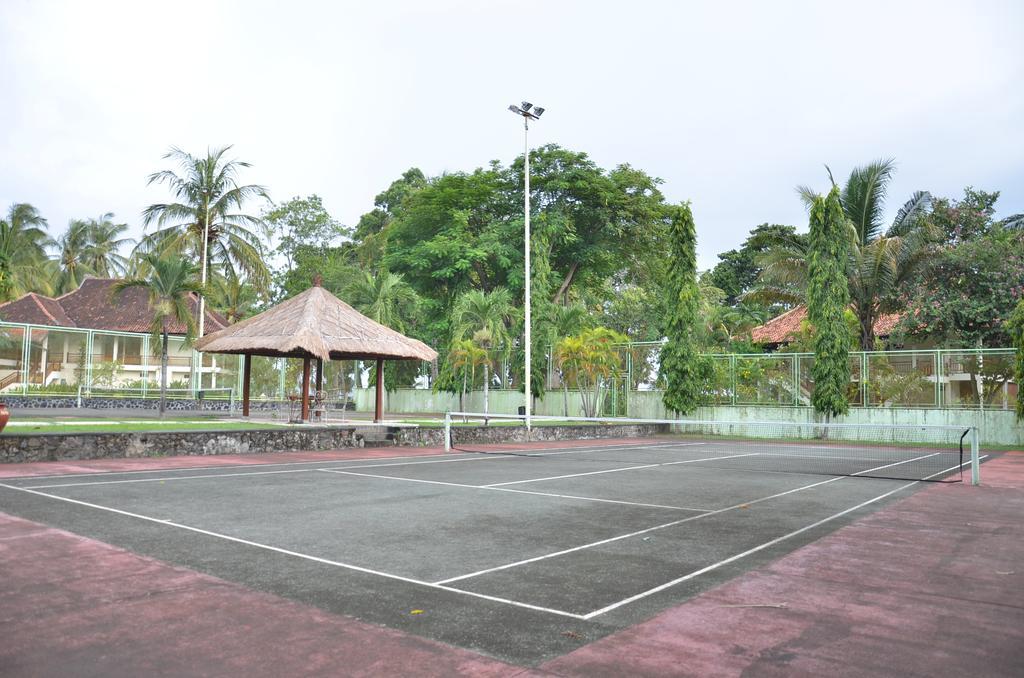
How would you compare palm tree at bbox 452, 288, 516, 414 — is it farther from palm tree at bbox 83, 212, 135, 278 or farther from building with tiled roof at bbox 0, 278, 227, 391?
palm tree at bbox 83, 212, 135, 278

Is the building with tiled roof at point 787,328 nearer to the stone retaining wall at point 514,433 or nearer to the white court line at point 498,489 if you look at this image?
the stone retaining wall at point 514,433

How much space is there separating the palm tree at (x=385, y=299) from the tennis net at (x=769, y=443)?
35.7 ft

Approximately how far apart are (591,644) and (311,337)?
58.4ft

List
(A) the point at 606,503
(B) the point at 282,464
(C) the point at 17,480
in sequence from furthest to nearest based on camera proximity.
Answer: (B) the point at 282,464, (C) the point at 17,480, (A) the point at 606,503

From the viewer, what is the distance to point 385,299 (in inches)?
1437

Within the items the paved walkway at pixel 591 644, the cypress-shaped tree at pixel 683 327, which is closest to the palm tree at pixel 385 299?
the cypress-shaped tree at pixel 683 327

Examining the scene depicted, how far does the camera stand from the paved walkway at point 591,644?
13.0 ft

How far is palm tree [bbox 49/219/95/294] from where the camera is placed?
54.5m

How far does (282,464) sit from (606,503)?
705cm

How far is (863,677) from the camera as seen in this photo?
386 cm

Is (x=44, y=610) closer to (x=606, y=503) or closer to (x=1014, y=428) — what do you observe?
(x=606, y=503)

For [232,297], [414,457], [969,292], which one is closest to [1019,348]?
[969,292]

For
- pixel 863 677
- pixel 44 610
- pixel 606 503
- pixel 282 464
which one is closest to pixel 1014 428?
pixel 606 503

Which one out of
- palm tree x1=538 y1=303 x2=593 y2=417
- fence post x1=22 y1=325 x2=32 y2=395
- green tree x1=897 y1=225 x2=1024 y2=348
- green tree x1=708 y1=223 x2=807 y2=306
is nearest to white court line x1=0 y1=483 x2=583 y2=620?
fence post x1=22 y1=325 x2=32 y2=395
